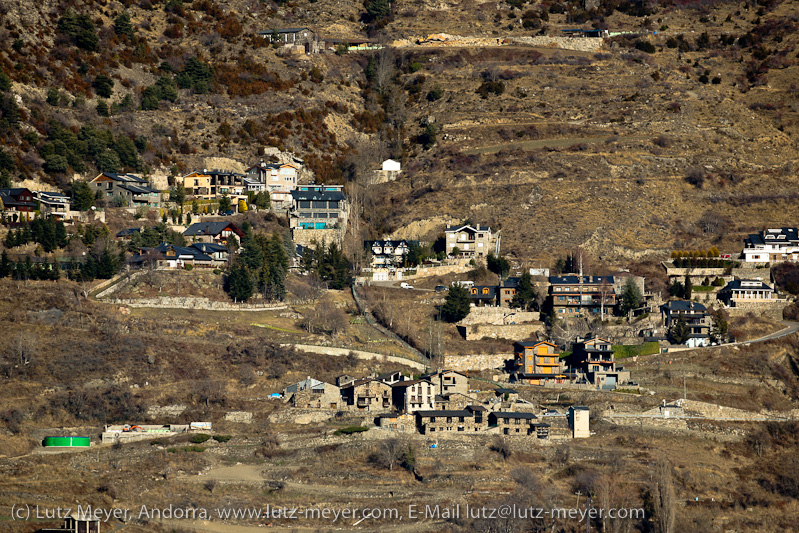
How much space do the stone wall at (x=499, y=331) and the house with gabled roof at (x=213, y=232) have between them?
23.6m

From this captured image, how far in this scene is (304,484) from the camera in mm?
70062

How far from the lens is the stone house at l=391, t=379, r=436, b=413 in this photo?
261 feet

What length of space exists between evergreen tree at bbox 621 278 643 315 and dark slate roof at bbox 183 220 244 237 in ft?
111

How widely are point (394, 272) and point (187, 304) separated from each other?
19.3 metres

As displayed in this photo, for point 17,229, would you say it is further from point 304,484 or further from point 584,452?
point 584,452

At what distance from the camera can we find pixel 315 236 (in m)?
109

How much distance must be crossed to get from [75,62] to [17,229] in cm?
3883

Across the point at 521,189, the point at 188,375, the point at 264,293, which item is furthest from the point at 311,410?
the point at 521,189

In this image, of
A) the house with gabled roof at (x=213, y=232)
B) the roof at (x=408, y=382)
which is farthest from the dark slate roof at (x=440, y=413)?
the house with gabled roof at (x=213, y=232)

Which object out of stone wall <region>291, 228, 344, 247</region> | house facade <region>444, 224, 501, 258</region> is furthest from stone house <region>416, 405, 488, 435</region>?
stone wall <region>291, 228, 344, 247</region>

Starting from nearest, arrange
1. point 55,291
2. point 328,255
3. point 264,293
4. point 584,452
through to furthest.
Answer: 1. point 584,452
2. point 55,291
3. point 264,293
4. point 328,255

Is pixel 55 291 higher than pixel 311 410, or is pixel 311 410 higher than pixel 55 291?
pixel 55 291

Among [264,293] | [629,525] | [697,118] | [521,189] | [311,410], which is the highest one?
[697,118]

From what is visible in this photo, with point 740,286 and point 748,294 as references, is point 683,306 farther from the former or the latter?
point 748,294
